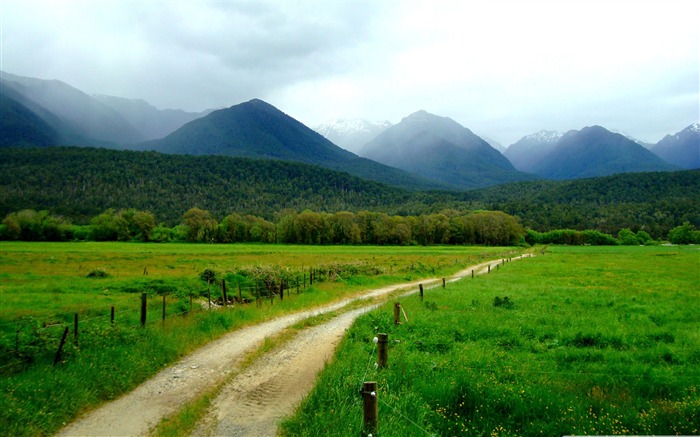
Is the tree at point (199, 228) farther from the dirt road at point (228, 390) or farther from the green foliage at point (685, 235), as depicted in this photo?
the green foliage at point (685, 235)

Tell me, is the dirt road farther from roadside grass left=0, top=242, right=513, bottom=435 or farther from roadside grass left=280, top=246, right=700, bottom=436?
roadside grass left=280, top=246, right=700, bottom=436

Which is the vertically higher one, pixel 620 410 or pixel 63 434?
pixel 620 410

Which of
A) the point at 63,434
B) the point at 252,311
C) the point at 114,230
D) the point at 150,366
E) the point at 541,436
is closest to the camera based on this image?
the point at 541,436

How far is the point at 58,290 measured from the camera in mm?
30281

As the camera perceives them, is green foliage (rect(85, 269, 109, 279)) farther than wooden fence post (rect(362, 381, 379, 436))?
Yes

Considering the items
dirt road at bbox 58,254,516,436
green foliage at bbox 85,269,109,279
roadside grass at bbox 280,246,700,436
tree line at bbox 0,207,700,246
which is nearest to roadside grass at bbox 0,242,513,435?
dirt road at bbox 58,254,516,436

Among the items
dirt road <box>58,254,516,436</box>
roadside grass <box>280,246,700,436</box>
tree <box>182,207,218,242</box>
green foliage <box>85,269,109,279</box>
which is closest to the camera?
roadside grass <box>280,246,700,436</box>

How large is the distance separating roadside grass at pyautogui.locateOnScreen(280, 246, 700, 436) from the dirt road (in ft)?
2.92

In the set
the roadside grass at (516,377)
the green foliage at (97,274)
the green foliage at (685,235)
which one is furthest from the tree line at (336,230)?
the roadside grass at (516,377)

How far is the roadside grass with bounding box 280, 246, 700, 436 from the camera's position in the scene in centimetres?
722

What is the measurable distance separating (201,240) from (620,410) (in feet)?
455

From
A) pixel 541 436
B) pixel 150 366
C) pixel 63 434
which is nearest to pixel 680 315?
pixel 541 436

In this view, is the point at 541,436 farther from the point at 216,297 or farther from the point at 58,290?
the point at 58,290

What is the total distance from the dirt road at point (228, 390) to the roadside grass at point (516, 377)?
0.89 metres
